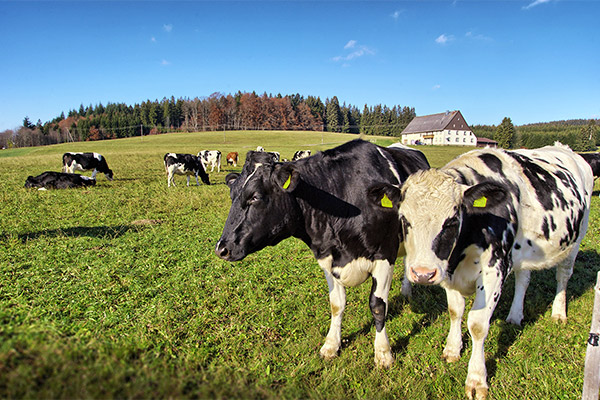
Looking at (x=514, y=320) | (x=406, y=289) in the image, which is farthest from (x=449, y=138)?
(x=514, y=320)

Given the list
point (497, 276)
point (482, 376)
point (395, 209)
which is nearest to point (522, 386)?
point (482, 376)

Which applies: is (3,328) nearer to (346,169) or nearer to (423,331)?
(346,169)

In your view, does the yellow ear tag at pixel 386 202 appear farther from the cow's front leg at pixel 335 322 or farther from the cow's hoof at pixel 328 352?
the cow's hoof at pixel 328 352

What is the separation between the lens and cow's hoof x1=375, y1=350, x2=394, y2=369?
12.2ft

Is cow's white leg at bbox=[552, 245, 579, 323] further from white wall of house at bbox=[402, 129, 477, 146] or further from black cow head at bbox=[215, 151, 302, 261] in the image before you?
white wall of house at bbox=[402, 129, 477, 146]

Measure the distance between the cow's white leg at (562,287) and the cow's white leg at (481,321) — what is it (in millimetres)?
2077

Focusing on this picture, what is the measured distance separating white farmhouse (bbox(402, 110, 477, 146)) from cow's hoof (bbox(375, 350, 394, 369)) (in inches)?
3460

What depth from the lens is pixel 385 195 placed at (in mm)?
3500

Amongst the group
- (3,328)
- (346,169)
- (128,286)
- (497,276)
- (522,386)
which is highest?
(346,169)

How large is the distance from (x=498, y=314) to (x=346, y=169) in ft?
10.7

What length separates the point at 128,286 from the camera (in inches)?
213

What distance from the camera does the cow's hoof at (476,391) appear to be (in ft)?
11.0

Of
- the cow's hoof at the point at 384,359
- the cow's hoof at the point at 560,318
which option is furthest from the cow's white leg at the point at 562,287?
the cow's hoof at the point at 384,359

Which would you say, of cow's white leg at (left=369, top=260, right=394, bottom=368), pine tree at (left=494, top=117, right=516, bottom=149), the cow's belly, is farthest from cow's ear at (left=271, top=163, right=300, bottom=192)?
pine tree at (left=494, top=117, right=516, bottom=149)
